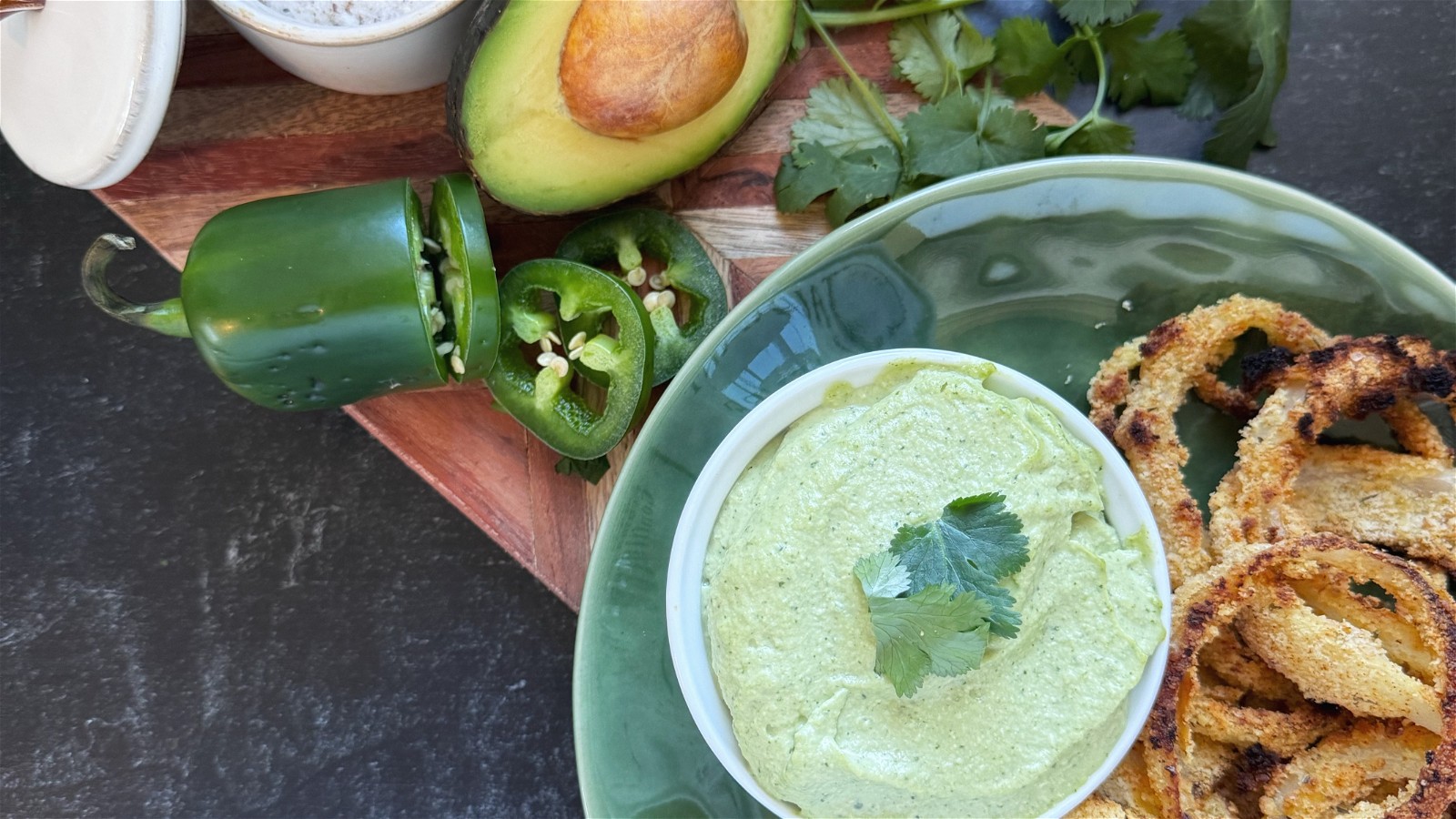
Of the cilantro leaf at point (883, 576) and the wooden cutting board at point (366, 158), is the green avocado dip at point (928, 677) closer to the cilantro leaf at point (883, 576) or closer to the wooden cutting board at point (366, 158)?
the cilantro leaf at point (883, 576)

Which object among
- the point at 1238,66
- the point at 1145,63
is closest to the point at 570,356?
the point at 1145,63

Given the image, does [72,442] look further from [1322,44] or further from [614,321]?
[1322,44]

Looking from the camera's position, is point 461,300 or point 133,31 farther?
point 461,300

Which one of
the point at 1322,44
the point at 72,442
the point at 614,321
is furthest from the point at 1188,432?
the point at 72,442

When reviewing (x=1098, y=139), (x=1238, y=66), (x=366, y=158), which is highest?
(x=1238, y=66)

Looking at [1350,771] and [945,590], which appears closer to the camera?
[945,590]

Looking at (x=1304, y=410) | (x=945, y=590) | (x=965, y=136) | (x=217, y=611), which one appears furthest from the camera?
(x=217, y=611)

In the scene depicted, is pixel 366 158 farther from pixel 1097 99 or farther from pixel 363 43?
pixel 1097 99

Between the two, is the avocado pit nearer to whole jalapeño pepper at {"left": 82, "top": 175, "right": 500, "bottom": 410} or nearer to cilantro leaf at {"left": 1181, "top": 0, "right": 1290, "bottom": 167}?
whole jalapeño pepper at {"left": 82, "top": 175, "right": 500, "bottom": 410}
